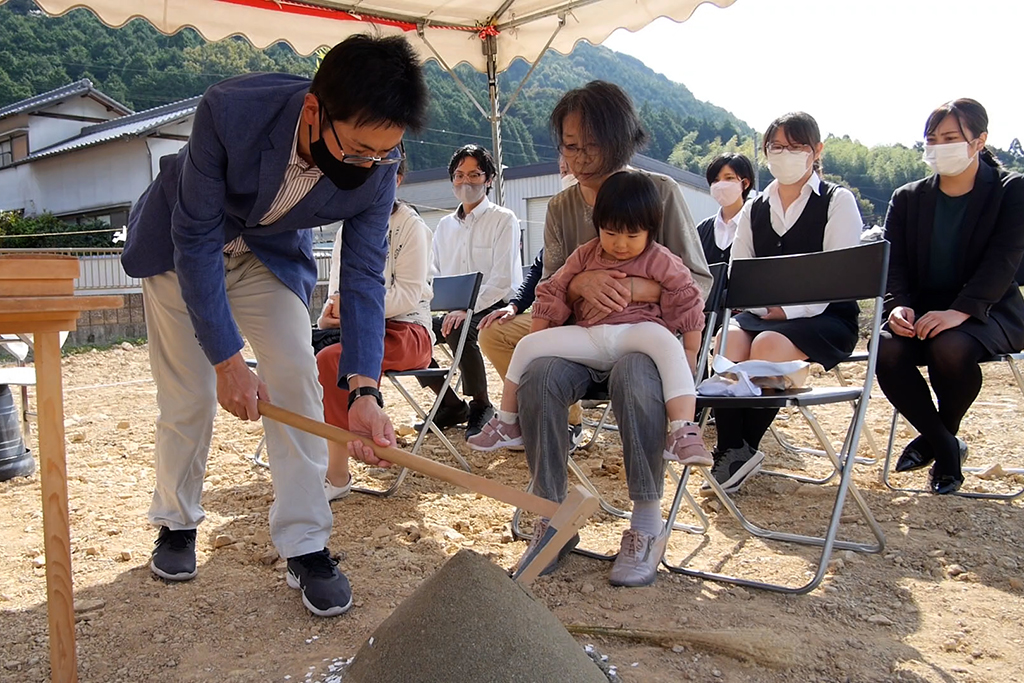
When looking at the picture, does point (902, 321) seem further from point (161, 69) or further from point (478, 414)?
point (161, 69)

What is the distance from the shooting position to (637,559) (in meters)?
2.75

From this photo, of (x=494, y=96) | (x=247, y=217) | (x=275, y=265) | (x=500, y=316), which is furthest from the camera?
(x=494, y=96)

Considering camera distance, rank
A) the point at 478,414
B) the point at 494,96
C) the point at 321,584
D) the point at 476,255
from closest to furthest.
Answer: the point at 321,584, the point at 478,414, the point at 476,255, the point at 494,96

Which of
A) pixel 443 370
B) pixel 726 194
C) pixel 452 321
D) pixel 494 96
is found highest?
pixel 494 96

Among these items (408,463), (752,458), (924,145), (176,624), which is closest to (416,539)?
(176,624)

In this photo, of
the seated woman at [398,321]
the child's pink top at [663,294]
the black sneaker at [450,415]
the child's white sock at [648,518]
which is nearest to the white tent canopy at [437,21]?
the seated woman at [398,321]

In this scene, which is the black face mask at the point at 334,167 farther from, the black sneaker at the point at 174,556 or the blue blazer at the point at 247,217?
the black sneaker at the point at 174,556

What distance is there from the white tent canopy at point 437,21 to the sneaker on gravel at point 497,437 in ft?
12.0

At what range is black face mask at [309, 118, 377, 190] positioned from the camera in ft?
7.27

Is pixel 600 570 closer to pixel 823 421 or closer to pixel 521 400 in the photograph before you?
pixel 521 400

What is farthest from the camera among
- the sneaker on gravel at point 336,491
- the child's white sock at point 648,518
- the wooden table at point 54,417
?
the sneaker on gravel at point 336,491

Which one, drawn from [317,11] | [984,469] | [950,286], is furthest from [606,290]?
[317,11]

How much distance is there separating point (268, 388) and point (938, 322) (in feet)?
9.22

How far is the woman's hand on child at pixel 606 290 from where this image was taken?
289 cm
